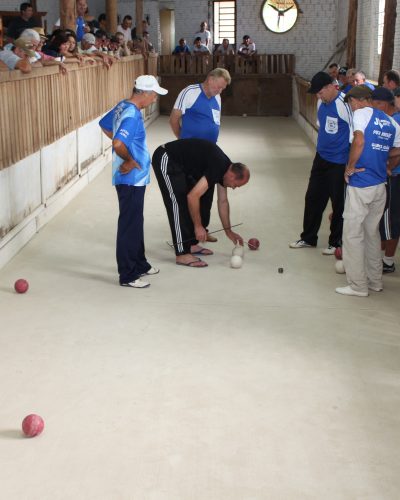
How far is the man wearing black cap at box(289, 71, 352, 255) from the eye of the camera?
6.26 meters

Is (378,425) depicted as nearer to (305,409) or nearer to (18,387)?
(305,409)

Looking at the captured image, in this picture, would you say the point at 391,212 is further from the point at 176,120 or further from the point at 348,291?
the point at 176,120

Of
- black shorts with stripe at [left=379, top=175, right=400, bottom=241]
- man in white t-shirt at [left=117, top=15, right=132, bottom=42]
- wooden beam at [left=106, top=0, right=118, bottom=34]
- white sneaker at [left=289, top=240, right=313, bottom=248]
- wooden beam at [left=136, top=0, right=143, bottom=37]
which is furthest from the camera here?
wooden beam at [left=136, top=0, right=143, bottom=37]

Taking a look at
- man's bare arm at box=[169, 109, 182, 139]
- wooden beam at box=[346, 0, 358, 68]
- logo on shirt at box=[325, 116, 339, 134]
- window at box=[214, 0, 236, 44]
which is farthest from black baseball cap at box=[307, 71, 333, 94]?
window at box=[214, 0, 236, 44]

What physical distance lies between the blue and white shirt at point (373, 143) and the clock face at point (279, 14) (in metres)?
19.1

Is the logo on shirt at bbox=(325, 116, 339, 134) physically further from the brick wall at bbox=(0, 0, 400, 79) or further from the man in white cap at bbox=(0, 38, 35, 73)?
the brick wall at bbox=(0, 0, 400, 79)

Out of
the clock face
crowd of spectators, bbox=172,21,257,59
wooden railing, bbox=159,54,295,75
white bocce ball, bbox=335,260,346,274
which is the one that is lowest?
white bocce ball, bbox=335,260,346,274

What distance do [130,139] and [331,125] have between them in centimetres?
198

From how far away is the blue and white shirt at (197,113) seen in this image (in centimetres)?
660

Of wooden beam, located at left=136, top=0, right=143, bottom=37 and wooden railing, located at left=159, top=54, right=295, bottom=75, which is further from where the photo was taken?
wooden railing, located at left=159, top=54, right=295, bottom=75

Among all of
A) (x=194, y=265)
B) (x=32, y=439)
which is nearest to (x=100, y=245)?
(x=194, y=265)

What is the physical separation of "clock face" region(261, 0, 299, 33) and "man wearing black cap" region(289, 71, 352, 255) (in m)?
18.0

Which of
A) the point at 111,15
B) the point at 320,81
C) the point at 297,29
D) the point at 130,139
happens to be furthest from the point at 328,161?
the point at 297,29

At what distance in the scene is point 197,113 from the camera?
6.63m
